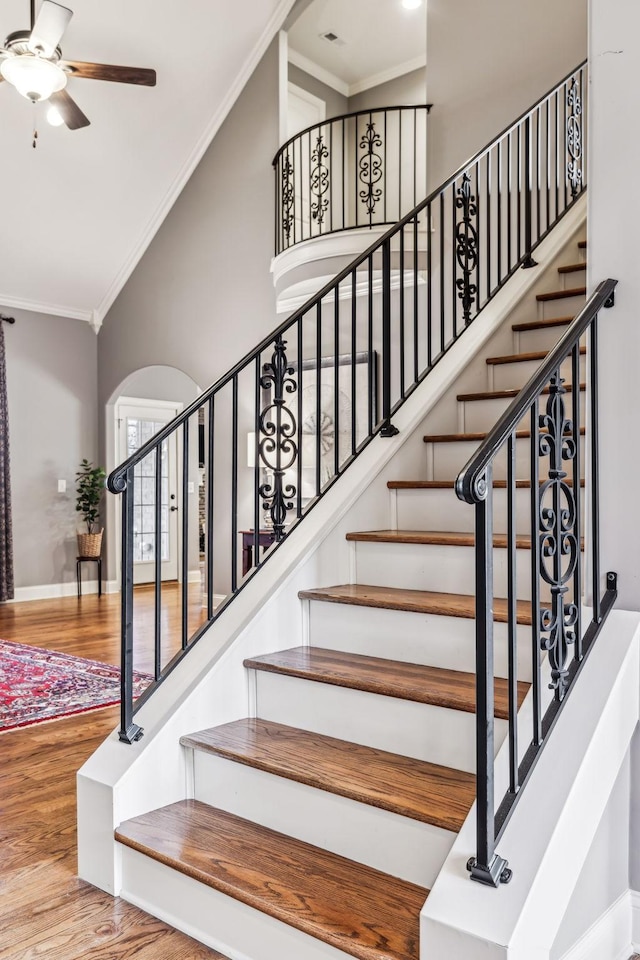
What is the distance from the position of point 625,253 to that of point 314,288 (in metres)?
4.23

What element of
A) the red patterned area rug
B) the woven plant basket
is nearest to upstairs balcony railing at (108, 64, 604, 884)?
the red patterned area rug

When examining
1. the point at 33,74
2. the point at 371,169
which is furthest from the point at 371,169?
the point at 33,74

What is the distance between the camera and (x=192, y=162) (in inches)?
286

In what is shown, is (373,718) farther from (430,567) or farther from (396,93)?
(396,93)

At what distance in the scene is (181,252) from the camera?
743 cm

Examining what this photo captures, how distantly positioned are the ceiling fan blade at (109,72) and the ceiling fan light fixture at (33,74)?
0.24ft

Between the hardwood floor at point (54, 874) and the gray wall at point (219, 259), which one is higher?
the gray wall at point (219, 259)

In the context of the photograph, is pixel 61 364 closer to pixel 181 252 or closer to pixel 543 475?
pixel 181 252

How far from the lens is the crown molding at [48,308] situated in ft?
25.5

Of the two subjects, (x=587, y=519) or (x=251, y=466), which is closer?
(x=587, y=519)

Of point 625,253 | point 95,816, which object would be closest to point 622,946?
point 95,816

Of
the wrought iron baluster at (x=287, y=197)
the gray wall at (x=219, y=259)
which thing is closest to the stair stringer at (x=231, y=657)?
the wrought iron baluster at (x=287, y=197)

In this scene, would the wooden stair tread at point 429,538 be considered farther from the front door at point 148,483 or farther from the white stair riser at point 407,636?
the front door at point 148,483

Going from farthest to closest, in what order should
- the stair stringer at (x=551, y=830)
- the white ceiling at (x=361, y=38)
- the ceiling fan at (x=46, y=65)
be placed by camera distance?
the white ceiling at (x=361, y=38), the ceiling fan at (x=46, y=65), the stair stringer at (x=551, y=830)
